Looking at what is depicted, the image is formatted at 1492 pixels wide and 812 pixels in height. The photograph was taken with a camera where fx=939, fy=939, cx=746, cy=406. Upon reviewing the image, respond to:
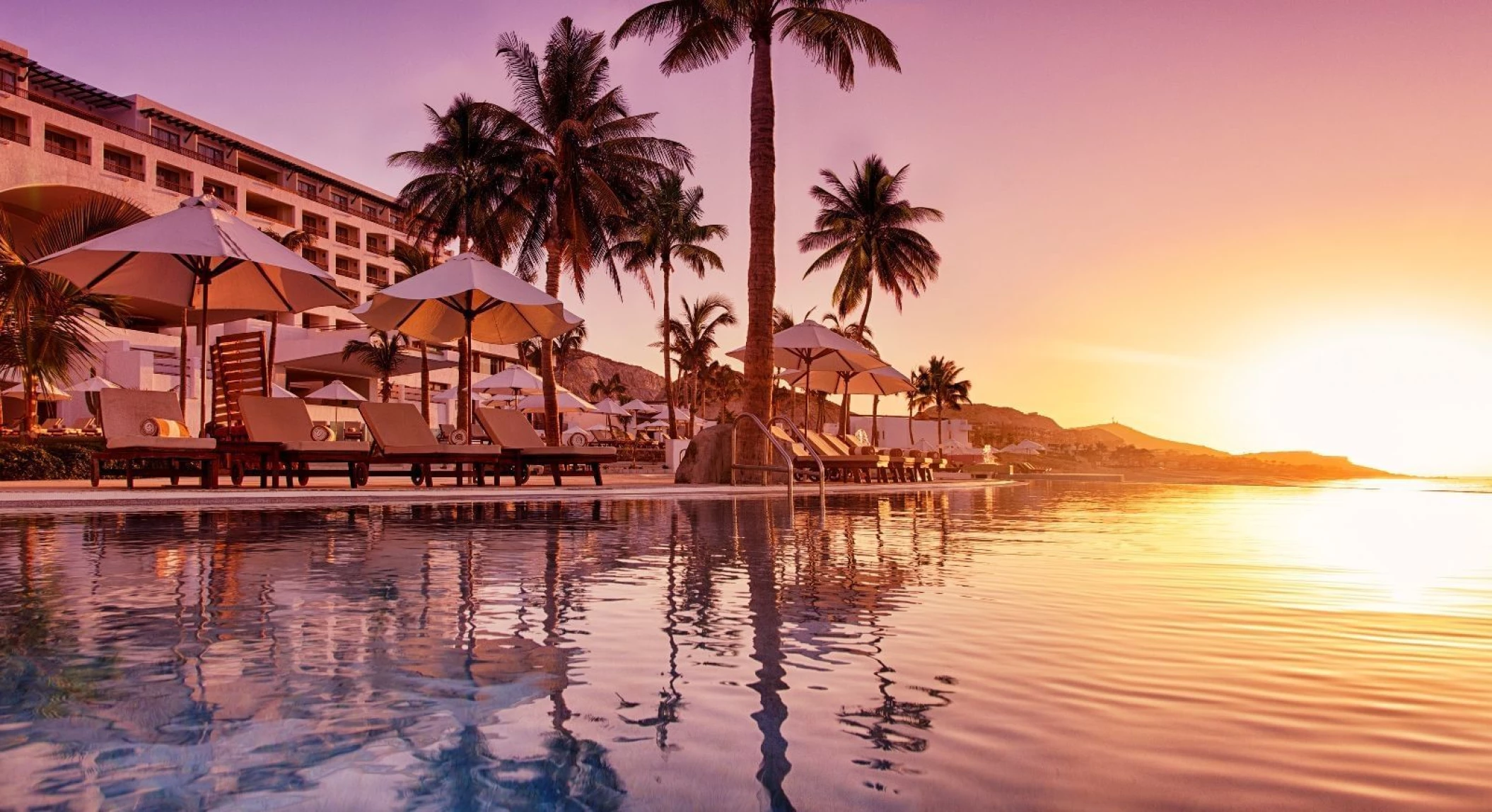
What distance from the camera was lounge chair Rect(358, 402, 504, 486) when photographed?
11852mm

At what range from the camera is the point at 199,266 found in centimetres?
1210

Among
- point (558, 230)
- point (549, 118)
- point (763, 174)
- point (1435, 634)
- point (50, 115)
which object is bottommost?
point (1435, 634)

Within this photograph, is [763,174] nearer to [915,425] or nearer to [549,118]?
[549,118]

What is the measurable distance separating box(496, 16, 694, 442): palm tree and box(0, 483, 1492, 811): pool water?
22148 mm

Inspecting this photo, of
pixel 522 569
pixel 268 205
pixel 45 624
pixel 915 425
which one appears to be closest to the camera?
pixel 45 624

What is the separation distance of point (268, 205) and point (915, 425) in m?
46.7

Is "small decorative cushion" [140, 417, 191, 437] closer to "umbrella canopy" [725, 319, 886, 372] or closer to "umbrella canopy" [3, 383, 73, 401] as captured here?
"umbrella canopy" [725, 319, 886, 372]

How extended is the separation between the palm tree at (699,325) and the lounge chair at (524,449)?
37.0 m

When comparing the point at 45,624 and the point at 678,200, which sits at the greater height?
the point at 678,200

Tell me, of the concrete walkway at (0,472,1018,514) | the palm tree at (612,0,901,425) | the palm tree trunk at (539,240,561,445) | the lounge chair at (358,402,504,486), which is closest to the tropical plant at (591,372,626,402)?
the palm tree trunk at (539,240,561,445)

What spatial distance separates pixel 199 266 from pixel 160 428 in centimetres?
231

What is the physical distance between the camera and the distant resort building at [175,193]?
38.3 m

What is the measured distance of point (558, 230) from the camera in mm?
27266

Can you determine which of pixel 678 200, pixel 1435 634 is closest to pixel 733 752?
pixel 1435 634
